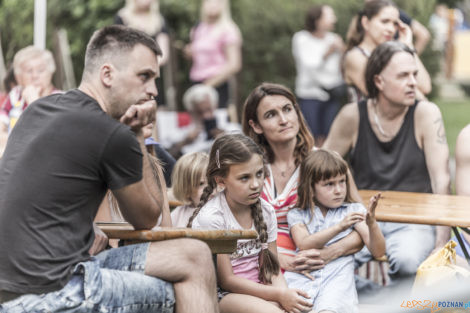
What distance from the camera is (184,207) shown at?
418 cm

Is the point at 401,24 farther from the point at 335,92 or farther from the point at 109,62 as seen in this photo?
the point at 109,62

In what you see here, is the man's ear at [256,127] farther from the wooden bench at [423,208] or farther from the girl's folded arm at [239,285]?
the girl's folded arm at [239,285]

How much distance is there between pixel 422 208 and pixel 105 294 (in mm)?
1784

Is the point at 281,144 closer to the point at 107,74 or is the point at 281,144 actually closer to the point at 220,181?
the point at 220,181

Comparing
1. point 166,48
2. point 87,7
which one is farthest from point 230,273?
point 87,7

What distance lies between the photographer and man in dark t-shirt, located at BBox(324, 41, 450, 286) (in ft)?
14.3

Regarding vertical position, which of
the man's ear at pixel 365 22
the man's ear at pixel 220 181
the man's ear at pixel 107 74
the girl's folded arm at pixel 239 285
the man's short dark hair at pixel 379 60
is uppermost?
the man's ear at pixel 107 74

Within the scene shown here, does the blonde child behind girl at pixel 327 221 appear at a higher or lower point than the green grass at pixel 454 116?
higher

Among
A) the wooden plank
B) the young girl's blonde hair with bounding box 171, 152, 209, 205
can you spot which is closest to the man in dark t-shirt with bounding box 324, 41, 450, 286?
the wooden plank

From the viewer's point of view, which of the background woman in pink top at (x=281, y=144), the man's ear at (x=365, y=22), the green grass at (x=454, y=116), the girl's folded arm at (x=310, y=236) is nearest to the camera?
the girl's folded arm at (x=310, y=236)

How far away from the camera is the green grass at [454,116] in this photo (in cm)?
1130

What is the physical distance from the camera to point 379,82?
15.1ft

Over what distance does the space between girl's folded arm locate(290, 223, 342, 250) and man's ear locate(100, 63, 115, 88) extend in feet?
4.26

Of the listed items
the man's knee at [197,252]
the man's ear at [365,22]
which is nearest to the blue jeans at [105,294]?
the man's knee at [197,252]
